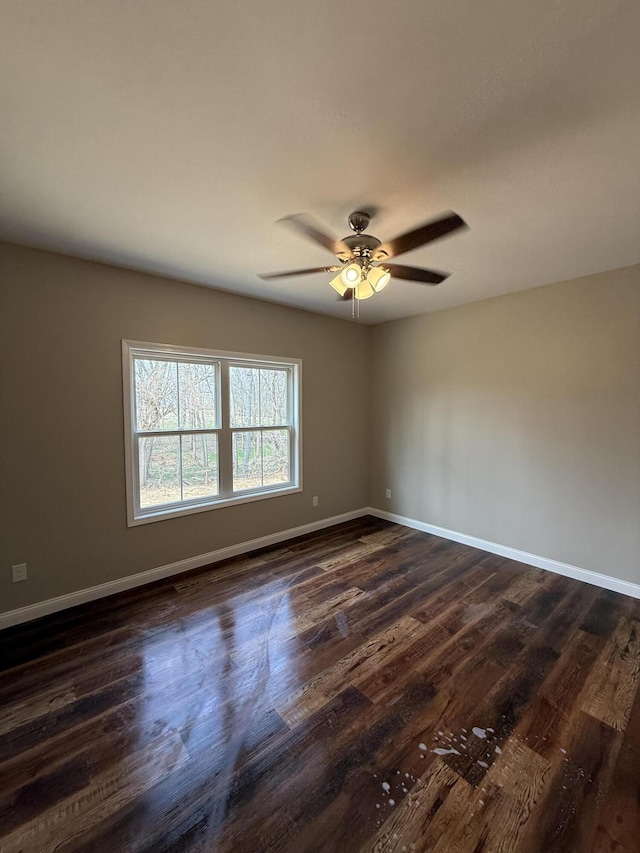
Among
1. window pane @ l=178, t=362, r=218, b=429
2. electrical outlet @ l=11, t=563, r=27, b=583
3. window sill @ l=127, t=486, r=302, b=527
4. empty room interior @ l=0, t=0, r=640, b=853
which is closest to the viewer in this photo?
empty room interior @ l=0, t=0, r=640, b=853

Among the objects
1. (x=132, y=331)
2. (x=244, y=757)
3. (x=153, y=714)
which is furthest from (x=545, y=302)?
(x=153, y=714)

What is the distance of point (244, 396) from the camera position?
3701 mm

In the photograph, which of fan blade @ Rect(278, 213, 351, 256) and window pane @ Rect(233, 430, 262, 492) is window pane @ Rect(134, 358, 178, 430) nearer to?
window pane @ Rect(233, 430, 262, 492)

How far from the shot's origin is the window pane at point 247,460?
3.66m

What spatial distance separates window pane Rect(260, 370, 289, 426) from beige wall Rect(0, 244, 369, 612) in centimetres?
42

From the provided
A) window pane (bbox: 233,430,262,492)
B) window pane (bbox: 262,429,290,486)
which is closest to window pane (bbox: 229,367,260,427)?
window pane (bbox: 233,430,262,492)

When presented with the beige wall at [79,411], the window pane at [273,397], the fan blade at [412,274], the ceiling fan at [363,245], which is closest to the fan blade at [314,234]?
the ceiling fan at [363,245]

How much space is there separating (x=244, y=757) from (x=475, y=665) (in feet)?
4.46

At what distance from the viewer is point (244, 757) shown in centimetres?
153

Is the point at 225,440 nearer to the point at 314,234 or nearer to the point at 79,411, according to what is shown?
the point at 79,411

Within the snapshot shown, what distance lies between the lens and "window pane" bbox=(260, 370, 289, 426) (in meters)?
3.86

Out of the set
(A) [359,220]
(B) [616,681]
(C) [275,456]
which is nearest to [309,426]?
(C) [275,456]

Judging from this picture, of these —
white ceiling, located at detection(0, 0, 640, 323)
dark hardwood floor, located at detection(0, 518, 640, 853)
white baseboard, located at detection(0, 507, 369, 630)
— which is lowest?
dark hardwood floor, located at detection(0, 518, 640, 853)

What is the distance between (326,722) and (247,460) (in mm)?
2459
